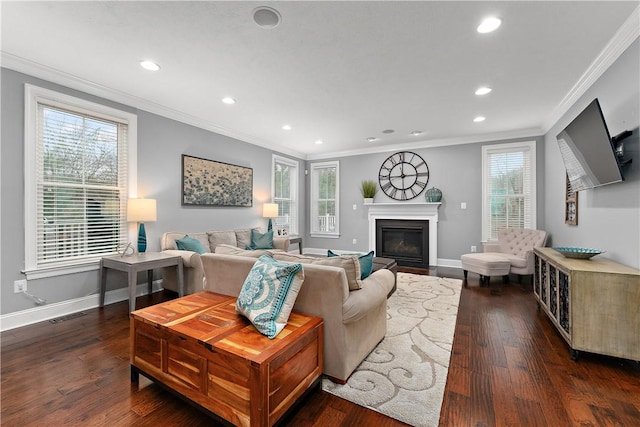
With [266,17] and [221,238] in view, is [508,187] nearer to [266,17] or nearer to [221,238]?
[266,17]

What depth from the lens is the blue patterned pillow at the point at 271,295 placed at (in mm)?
1588

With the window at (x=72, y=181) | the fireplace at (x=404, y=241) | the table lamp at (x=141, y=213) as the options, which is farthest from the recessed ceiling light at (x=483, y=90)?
the window at (x=72, y=181)

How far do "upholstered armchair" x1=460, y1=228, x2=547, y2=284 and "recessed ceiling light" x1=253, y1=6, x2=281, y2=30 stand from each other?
4.16m

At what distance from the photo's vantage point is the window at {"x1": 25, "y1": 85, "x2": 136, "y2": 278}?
112 inches

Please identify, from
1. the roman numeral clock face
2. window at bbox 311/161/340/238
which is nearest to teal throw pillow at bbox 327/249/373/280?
the roman numeral clock face

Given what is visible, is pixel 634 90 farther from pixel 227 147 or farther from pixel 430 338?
pixel 227 147

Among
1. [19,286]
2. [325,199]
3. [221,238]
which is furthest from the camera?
[325,199]

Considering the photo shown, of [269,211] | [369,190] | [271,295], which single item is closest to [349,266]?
[271,295]

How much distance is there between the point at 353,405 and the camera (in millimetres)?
1654

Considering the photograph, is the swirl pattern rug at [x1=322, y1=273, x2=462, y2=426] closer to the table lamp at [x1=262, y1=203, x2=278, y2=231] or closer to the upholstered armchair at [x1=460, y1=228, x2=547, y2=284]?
the upholstered armchair at [x1=460, y1=228, x2=547, y2=284]

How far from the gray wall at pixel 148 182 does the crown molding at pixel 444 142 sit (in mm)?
1852

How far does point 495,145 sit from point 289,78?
4282mm

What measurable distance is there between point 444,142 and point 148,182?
17.6ft

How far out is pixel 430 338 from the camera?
2.50 meters
